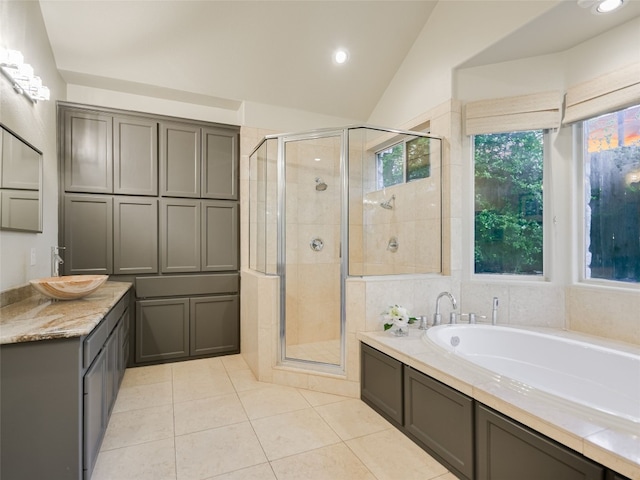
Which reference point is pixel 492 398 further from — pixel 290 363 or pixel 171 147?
pixel 171 147

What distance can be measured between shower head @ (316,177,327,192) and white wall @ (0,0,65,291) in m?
2.25

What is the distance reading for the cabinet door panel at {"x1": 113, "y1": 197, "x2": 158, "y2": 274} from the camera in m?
3.14

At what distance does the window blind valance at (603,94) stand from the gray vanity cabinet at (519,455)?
227 cm

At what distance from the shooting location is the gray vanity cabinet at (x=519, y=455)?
1.21 meters

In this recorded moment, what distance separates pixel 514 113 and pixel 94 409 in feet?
11.8

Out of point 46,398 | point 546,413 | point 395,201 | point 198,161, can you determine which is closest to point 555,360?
point 546,413

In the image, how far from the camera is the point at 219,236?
350 cm

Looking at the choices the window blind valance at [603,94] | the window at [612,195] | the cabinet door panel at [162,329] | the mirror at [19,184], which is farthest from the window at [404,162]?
the mirror at [19,184]

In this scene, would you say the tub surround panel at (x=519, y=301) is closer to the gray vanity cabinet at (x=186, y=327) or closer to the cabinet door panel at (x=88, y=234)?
the gray vanity cabinet at (x=186, y=327)

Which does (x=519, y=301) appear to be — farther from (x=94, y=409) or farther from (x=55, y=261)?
(x=55, y=261)

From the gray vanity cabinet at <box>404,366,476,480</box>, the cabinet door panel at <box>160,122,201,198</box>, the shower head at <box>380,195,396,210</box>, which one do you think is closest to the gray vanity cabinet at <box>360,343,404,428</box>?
the gray vanity cabinet at <box>404,366,476,480</box>

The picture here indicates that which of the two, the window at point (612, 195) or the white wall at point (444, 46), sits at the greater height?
the white wall at point (444, 46)

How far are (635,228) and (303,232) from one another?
261 cm

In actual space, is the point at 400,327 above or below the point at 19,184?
below
